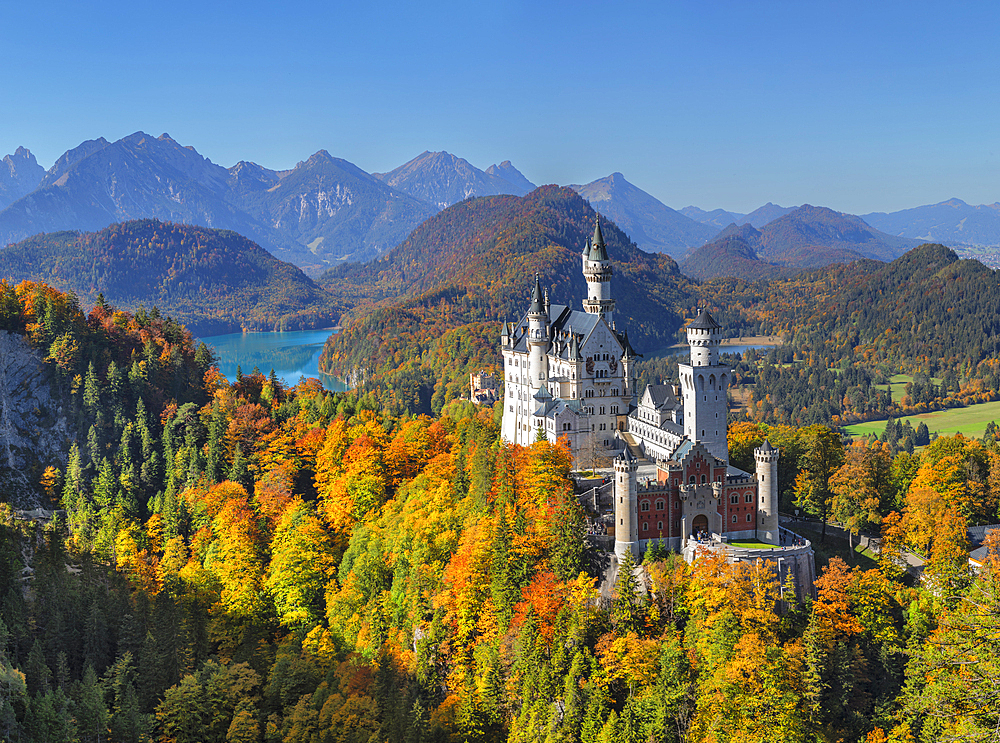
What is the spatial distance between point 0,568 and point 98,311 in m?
52.2

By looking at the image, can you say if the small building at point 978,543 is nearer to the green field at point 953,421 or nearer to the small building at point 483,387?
the small building at point 483,387

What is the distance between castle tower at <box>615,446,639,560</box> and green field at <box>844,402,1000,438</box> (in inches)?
4295

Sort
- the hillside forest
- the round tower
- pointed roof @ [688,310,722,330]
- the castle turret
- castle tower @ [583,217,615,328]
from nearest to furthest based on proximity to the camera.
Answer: the hillside forest, the round tower, pointed roof @ [688,310,722,330], the castle turret, castle tower @ [583,217,615,328]

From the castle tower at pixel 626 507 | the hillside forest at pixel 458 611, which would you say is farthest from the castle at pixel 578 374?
the castle tower at pixel 626 507

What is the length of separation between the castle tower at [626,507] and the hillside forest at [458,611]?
5.06 feet

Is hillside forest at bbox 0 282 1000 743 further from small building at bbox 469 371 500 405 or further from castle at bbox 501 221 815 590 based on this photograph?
small building at bbox 469 371 500 405

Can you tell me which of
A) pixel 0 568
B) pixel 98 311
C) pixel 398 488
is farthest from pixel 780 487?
pixel 98 311

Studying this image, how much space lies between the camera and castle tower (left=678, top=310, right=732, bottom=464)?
5997 centimetres

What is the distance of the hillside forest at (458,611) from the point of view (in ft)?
160

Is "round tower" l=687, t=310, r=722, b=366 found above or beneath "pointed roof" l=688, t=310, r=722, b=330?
beneath

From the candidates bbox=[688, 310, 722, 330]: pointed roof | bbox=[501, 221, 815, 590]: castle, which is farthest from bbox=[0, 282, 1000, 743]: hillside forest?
bbox=[688, 310, 722, 330]: pointed roof

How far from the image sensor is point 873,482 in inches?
2542

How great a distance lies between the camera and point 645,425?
224ft

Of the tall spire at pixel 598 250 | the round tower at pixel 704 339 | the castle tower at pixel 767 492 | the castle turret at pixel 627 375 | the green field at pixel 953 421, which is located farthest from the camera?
the green field at pixel 953 421
